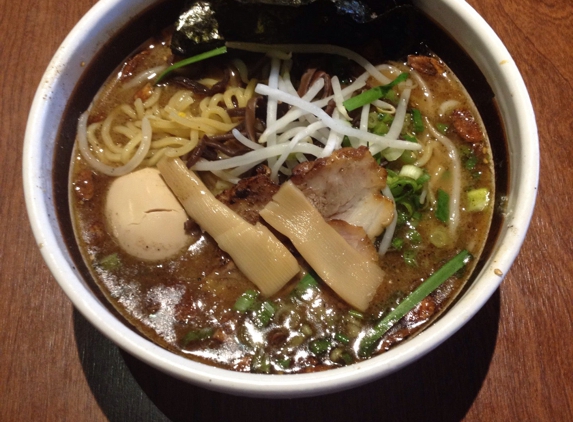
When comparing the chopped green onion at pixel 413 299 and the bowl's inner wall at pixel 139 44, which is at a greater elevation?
the bowl's inner wall at pixel 139 44

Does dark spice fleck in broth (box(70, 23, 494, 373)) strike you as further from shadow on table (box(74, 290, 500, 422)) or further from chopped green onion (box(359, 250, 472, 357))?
shadow on table (box(74, 290, 500, 422))

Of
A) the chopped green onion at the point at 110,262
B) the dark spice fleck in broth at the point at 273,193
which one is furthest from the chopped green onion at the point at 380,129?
the chopped green onion at the point at 110,262

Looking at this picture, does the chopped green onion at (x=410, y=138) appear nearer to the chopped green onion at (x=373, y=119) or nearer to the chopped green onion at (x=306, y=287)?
the chopped green onion at (x=373, y=119)

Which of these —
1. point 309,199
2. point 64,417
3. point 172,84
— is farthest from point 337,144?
point 64,417

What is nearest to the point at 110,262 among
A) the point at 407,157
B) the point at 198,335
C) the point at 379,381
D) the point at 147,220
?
the point at 147,220

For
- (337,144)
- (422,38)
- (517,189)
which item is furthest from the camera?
(422,38)

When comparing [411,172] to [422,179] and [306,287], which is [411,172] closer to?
[422,179]

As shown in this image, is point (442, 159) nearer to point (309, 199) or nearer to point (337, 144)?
point (337, 144)
